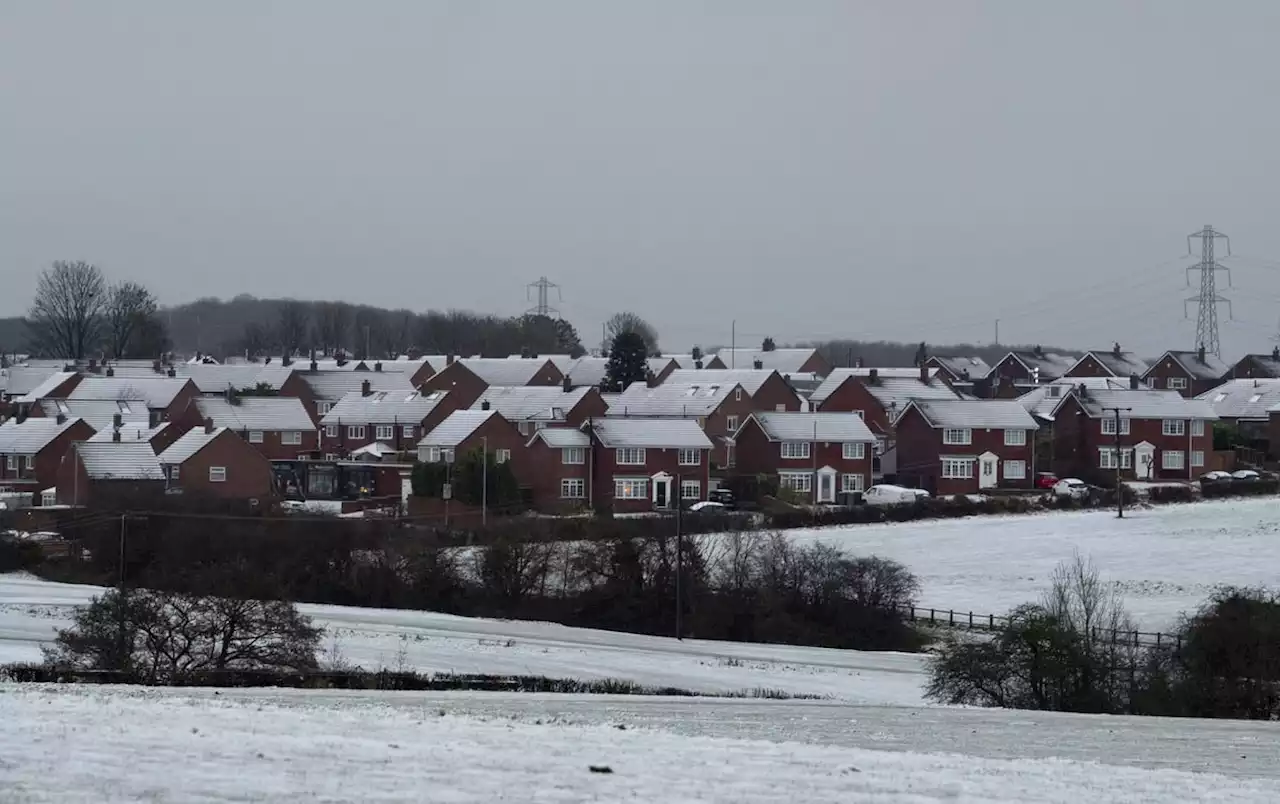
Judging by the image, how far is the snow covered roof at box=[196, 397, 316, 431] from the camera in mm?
75188

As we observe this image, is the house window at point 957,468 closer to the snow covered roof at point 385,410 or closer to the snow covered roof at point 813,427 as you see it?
the snow covered roof at point 813,427

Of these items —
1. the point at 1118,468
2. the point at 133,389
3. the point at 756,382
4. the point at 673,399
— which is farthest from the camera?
the point at 133,389

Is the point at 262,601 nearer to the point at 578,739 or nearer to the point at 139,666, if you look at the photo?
the point at 139,666

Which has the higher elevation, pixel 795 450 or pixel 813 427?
pixel 813 427

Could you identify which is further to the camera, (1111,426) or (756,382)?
(756,382)

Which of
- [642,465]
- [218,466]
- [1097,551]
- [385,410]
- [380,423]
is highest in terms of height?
[385,410]

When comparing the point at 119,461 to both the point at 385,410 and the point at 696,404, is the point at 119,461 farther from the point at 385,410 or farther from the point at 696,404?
the point at 696,404

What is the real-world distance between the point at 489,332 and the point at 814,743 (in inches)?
5318

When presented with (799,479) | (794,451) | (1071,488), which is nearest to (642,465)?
(794,451)

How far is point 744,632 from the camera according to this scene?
4369cm

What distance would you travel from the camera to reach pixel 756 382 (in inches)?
3263

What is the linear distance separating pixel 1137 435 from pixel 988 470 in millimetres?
9476

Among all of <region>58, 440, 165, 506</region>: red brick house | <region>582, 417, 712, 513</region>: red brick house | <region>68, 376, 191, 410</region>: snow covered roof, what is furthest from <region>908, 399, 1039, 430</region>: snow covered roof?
<region>68, 376, 191, 410</region>: snow covered roof

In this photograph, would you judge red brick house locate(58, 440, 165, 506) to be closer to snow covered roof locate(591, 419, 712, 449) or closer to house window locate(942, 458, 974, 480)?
snow covered roof locate(591, 419, 712, 449)
